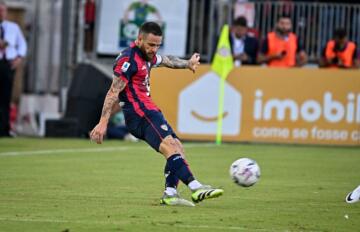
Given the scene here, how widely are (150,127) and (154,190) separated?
1893mm

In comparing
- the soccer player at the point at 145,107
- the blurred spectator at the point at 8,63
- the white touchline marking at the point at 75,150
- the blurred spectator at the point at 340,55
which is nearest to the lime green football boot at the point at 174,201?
the soccer player at the point at 145,107

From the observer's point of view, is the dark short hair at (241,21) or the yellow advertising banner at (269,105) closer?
the yellow advertising banner at (269,105)

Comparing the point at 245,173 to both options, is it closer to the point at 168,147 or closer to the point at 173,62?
the point at 168,147

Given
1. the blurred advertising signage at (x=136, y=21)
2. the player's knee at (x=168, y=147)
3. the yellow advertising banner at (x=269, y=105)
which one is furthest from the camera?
the blurred advertising signage at (x=136, y=21)

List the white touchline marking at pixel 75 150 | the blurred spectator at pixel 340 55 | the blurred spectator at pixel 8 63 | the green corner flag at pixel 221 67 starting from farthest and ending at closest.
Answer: the blurred spectator at pixel 340 55 < the blurred spectator at pixel 8 63 < the green corner flag at pixel 221 67 < the white touchline marking at pixel 75 150

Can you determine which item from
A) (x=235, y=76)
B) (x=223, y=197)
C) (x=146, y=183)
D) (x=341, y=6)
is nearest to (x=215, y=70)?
(x=235, y=76)

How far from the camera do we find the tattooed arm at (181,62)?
12453 millimetres

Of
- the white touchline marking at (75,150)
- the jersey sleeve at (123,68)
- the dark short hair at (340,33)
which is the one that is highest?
Answer: the dark short hair at (340,33)

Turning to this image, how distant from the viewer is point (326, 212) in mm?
11312

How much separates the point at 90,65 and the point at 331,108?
5.26 meters

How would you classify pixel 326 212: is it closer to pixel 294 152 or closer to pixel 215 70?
pixel 294 152

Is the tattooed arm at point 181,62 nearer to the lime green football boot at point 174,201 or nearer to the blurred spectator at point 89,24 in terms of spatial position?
the lime green football boot at point 174,201

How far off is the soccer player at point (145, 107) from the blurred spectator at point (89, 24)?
47.5 feet

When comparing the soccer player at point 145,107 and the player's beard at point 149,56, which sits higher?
the player's beard at point 149,56
